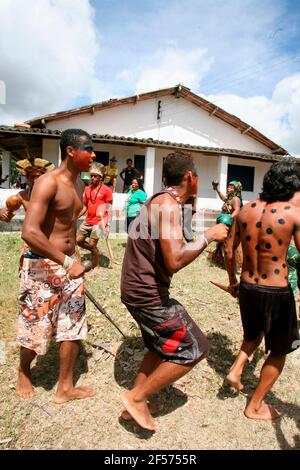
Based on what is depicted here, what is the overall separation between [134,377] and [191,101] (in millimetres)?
13627

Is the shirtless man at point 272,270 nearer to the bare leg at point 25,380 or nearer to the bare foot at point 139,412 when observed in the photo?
the bare foot at point 139,412

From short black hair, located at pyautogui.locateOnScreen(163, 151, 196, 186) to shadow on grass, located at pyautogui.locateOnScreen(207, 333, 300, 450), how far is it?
6.17 feet

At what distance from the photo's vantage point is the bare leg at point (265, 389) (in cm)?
265

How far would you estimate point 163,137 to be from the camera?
1459 cm

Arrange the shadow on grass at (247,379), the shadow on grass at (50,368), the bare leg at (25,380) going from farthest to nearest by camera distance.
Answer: the shadow on grass at (50,368) → the bare leg at (25,380) → the shadow on grass at (247,379)

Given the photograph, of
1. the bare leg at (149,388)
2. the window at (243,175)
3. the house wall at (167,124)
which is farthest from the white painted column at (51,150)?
the bare leg at (149,388)

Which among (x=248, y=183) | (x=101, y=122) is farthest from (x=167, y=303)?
(x=248, y=183)

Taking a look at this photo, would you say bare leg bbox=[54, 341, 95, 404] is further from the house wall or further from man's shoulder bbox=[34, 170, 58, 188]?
the house wall

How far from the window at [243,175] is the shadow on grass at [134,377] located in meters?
13.0

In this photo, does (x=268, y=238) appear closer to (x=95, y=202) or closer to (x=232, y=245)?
(x=232, y=245)

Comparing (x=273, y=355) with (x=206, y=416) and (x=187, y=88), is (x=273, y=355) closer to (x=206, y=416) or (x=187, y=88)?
(x=206, y=416)

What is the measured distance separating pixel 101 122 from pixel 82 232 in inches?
331

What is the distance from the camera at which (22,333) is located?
2711mm

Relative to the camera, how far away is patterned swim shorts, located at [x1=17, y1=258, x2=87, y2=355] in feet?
8.79
